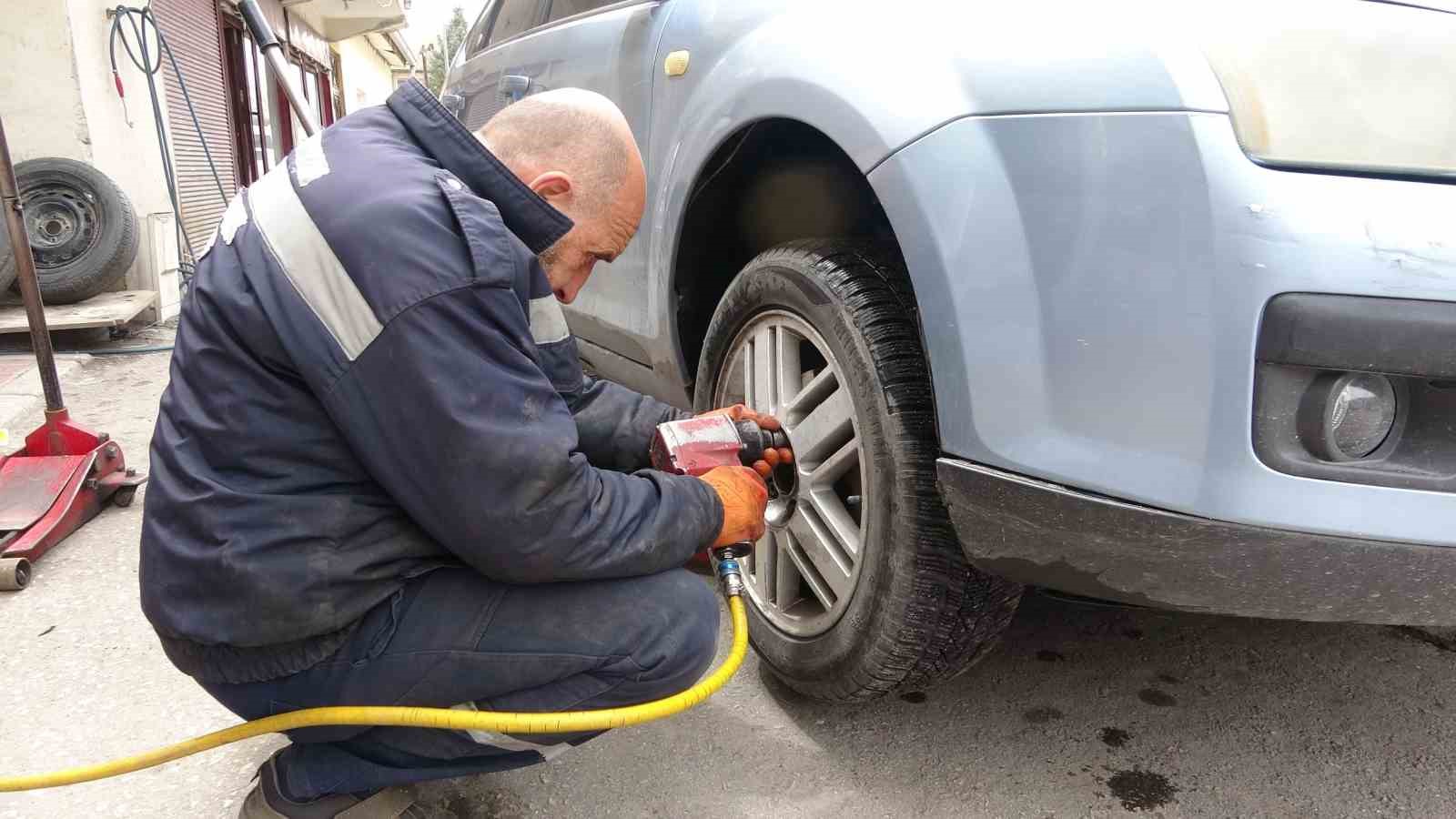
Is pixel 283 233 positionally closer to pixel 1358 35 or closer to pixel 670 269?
pixel 670 269

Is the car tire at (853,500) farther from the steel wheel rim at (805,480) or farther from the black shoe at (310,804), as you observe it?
the black shoe at (310,804)

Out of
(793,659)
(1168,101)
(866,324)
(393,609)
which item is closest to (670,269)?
(866,324)

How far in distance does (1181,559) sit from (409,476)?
94cm

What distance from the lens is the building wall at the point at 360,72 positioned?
20.0 metres

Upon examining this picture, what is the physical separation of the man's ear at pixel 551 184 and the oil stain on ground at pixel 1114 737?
1276mm

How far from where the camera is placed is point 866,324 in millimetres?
1519

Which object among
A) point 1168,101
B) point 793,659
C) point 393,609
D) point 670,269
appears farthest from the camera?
point 670,269

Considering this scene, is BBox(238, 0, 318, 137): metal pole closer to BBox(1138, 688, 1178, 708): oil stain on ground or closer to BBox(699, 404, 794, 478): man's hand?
BBox(699, 404, 794, 478): man's hand

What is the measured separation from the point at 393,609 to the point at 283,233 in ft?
1.68

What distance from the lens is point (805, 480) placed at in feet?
5.60

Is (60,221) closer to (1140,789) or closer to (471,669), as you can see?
(471,669)

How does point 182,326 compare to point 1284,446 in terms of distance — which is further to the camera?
point 182,326

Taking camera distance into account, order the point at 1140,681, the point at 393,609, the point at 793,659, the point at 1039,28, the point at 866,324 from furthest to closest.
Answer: the point at 1140,681
the point at 793,659
the point at 866,324
the point at 393,609
the point at 1039,28

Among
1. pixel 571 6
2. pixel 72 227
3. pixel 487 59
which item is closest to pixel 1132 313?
pixel 571 6
